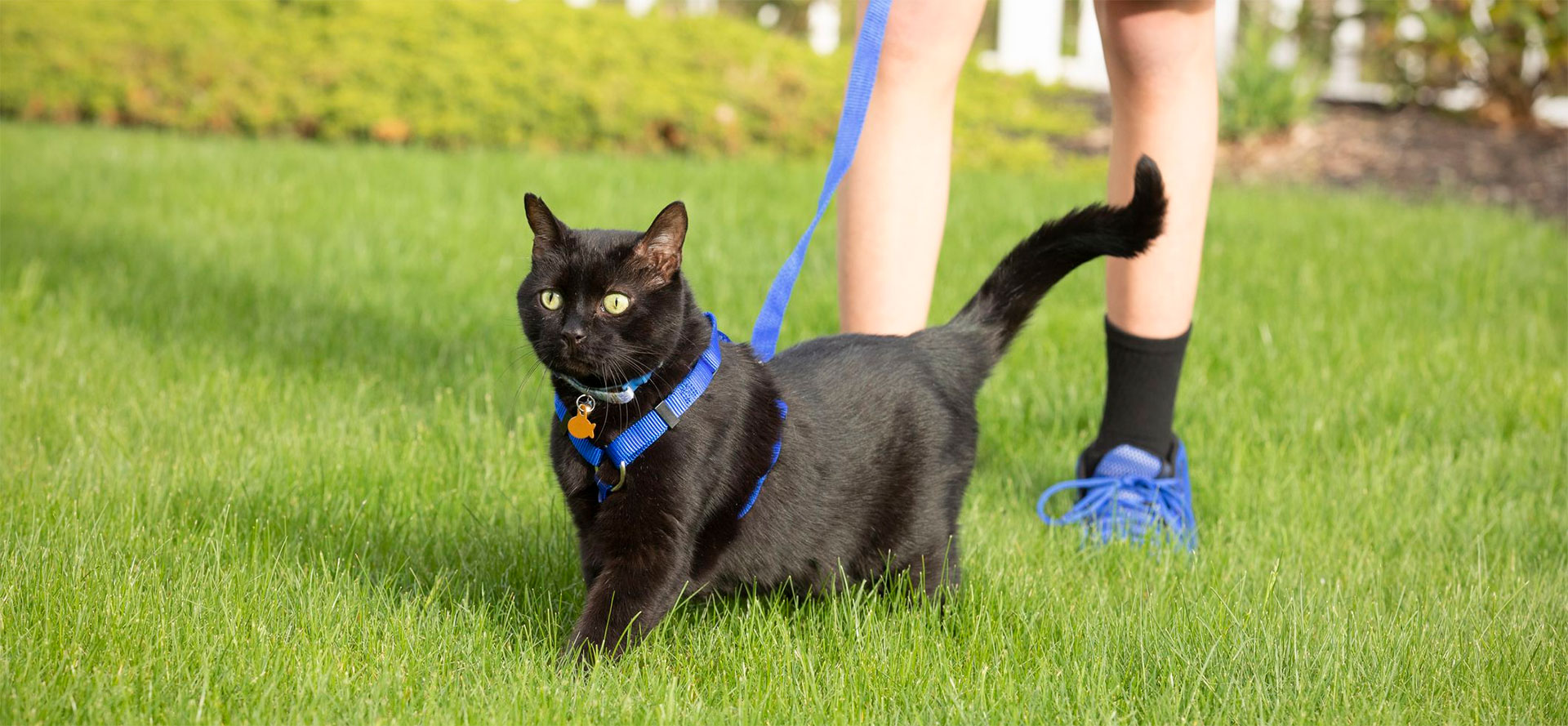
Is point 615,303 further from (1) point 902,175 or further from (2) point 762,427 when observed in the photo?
(1) point 902,175

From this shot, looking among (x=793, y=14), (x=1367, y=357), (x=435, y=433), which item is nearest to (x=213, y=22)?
(x=793, y=14)

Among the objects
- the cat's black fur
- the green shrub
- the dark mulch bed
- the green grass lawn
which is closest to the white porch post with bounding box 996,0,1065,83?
the dark mulch bed

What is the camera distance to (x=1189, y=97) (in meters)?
2.69

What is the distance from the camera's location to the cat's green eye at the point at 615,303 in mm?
1914

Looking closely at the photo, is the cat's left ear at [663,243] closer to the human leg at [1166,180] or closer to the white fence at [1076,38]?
the human leg at [1166,180]

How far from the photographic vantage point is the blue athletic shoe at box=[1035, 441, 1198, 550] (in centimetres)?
270

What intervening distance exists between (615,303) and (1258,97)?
25.6 feet

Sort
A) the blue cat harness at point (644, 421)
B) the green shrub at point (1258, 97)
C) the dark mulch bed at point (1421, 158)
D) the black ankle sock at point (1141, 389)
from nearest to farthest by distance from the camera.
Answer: the blue cat harness at point (644, 421) < the black ankle sock at point (1141, 389) < the dark mulch bed at point (1421, 158) < the green shrub at point (1258, 97)

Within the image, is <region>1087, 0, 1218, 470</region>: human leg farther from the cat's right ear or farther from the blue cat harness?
the cat's right ear

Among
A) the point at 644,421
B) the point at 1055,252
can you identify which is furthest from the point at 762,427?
the point at 1055,252

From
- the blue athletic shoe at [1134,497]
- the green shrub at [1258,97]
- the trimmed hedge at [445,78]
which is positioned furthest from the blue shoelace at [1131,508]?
the green shrub at [1258,97]

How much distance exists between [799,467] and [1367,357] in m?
→ 2.57

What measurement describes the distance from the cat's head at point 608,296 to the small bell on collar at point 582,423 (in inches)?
1.4

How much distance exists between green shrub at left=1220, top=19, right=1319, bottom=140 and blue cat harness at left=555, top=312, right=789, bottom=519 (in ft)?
25.2
